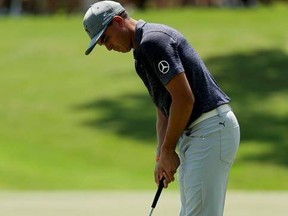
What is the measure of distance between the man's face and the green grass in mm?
6574

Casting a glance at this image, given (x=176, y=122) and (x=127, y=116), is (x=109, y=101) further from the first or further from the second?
(x=176, y=122)

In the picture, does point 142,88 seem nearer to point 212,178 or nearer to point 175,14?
point 175,14

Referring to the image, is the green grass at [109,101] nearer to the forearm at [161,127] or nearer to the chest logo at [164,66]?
the forearm at [161,127]

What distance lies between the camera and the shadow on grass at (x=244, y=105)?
1482 centimetres

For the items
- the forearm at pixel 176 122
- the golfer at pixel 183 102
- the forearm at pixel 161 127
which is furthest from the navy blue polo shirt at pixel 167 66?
the forearm at pixel 161 127

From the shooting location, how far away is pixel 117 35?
525 centimetres

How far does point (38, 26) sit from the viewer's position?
79.5 ft

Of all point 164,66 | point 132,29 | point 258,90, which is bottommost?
point 258,90

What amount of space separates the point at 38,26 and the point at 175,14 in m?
3.39

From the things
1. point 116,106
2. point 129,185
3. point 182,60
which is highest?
point 182,60

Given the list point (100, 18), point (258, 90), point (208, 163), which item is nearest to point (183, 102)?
point (208, 163)

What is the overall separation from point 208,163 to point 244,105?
11.4 m

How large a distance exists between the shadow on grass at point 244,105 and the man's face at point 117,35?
8.19 meters

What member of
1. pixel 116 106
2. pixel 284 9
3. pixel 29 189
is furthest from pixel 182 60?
pixel 284 9
